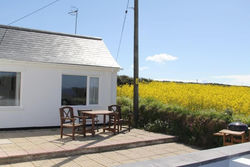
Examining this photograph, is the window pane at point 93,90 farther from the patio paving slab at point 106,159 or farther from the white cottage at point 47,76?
the patio paving slab at point 106,159

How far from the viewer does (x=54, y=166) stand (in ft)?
20.2

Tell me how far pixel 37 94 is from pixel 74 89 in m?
1.52

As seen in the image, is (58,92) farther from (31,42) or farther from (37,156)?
(37,156)

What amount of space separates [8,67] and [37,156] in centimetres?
420

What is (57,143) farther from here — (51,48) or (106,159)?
(51,48)

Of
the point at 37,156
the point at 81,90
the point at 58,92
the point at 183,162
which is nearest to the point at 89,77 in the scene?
the point at 81,90

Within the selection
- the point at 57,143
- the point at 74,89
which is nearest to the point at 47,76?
the point at 74,89

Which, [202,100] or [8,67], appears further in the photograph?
[202,100]

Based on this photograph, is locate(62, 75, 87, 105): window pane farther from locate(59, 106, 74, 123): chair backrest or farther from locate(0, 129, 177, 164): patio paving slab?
locate(0, 129, 177, 164): patio paving slab

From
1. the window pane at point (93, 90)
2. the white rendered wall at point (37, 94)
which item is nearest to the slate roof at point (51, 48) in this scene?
the white rendered wall at point (37, 94)

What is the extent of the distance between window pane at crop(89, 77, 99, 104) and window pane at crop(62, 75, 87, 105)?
26cm

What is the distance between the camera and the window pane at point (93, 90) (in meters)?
11.6

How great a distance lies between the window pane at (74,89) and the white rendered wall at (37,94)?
0.23m

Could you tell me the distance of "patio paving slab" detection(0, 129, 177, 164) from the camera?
6688 millimetres
